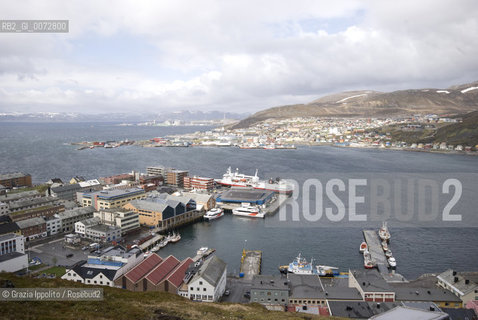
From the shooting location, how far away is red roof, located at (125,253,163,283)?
6198 millimetres

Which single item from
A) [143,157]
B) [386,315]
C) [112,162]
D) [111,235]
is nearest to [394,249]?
[386,315]

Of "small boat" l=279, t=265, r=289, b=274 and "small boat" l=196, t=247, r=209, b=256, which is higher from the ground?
"small boat" l=196, t=247, r=209, b=256

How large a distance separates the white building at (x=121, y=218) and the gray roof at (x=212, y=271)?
13.2 feet

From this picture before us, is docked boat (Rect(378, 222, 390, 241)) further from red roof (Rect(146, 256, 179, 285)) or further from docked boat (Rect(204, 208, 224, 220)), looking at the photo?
red roof (Rect(146, 256, 179, 285))

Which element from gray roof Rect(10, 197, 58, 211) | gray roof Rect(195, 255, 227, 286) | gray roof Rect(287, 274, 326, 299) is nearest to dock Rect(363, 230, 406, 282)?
gray roof Rect(287, 274, 326, 299)

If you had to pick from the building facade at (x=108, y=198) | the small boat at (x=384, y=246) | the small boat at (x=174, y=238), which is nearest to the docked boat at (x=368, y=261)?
the small boat at (x=384, y=246)

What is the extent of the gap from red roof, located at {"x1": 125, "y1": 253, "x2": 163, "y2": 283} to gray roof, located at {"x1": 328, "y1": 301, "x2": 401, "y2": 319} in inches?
136

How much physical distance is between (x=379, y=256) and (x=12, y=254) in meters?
8.33

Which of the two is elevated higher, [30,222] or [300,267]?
[30,222]

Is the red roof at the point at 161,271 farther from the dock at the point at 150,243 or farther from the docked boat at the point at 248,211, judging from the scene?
the docked boat at the point at 248,211

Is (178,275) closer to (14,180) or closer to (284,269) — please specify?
(284,269)

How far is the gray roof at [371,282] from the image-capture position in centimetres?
573

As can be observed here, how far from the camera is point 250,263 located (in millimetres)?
7812

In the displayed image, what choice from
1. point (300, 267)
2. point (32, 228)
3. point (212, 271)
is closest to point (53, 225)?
point (32, 228)
